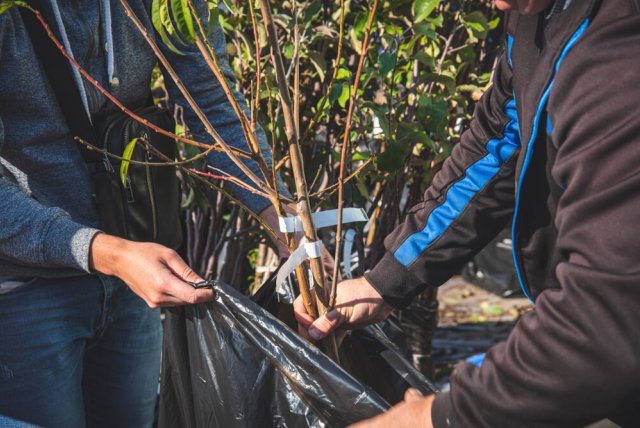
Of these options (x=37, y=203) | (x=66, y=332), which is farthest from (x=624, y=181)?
(x=66, y=332)

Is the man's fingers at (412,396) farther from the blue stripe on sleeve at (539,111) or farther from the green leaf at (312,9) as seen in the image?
the green leaf at (312,9)

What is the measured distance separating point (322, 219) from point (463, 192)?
1.06 ft

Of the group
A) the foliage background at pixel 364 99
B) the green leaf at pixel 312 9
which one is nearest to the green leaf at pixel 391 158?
the foliage background at pixel 364 99

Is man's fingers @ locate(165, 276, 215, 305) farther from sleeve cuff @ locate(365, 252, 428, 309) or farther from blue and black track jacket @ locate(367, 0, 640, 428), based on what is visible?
blue and black track jacket @ locate(367, 0, 640, 428)

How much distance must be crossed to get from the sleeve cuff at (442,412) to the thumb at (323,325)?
16.7 inches

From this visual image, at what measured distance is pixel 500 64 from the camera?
137 centimetres

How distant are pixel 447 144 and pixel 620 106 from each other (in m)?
1.35

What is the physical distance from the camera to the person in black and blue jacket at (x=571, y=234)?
0.83 m

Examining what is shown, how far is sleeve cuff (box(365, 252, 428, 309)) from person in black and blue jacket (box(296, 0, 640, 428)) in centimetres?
33

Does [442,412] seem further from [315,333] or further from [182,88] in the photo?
[182,88]

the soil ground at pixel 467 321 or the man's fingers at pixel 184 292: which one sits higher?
the man's fingers at pixel 184 292

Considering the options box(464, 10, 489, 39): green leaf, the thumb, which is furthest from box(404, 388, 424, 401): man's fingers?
box(464, 10, 489, 39): green leaf

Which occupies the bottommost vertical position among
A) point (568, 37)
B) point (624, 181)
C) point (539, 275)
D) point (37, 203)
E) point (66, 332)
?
point (66, 332)

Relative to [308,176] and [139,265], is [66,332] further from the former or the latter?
[308,176]
